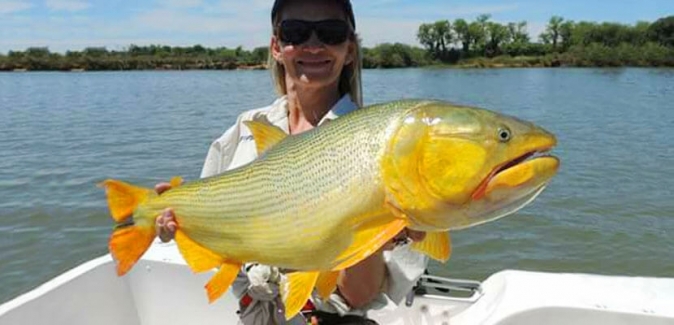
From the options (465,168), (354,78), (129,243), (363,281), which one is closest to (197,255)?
(129,243)

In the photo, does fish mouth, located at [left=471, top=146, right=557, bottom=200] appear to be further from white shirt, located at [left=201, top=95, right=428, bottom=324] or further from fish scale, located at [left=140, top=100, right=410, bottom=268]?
white shirt, located at [left=201, top=95, right=428, bottom=324]

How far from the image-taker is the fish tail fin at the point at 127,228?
2449 mm

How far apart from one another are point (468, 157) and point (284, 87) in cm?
202

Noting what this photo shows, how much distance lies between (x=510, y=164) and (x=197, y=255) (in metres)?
1.25

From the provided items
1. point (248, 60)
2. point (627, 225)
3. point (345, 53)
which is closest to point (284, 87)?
point (345, 53)

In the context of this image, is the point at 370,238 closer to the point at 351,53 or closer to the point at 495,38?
the point at 351,53

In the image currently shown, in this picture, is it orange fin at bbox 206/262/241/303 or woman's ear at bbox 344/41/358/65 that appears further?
woman's ear at bbox 344/41/358/65

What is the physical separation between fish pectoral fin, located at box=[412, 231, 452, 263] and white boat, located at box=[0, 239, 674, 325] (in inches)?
58.4

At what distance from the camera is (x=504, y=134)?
1.73 metres

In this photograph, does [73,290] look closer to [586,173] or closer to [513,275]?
[513,275]

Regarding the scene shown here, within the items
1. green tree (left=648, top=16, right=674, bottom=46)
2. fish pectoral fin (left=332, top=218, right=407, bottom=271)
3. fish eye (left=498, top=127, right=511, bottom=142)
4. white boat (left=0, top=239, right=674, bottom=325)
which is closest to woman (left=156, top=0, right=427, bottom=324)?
white boat (left=0, top=239, right=674, bottom=325)

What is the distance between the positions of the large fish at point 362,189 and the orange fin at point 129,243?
0.80 ft

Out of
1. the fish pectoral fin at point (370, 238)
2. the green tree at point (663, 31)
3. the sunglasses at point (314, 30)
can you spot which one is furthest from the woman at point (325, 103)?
the green tree at point (663, 31)

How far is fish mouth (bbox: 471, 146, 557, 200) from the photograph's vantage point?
171cm
